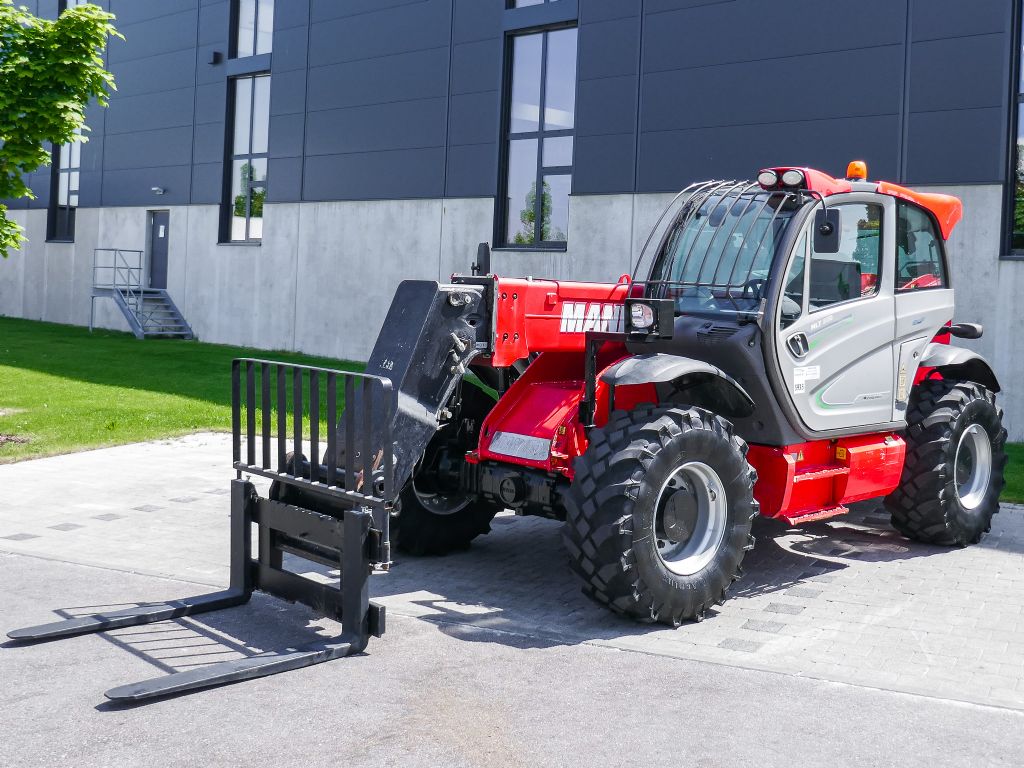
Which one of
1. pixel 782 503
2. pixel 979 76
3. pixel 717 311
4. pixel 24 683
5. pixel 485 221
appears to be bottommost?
pixel 24 683

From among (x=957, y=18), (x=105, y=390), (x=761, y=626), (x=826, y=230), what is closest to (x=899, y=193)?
(x=826, y=230)

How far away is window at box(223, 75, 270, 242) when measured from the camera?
26797 millimetres

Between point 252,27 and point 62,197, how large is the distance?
10.3m

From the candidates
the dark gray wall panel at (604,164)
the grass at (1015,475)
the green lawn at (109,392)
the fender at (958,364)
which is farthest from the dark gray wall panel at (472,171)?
the fender at (958,364)

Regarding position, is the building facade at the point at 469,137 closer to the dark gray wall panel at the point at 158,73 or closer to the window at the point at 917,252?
the dark gray wall panel at the point at 158,73

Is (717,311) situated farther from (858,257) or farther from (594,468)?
(594,468)

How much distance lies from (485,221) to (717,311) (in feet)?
45.9

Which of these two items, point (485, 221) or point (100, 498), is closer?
point (100, 498)

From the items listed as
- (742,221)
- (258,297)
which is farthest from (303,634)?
(258,297)

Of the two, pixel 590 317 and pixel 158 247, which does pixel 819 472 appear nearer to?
pixel 590 317

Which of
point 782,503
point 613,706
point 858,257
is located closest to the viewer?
point 613,706

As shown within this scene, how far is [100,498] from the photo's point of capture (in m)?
9.66

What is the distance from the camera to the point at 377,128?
2300 centimetres

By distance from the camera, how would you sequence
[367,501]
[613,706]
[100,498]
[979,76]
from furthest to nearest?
1. [979,76]
2. [100,498]
3. [367,501]
4. [613,706]
